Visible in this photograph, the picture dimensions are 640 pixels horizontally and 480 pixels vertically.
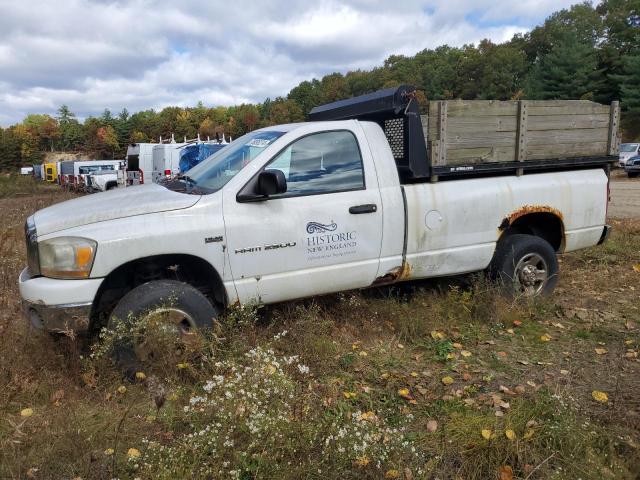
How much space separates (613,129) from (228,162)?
4223 mm

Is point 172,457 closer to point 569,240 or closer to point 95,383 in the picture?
point 95,383

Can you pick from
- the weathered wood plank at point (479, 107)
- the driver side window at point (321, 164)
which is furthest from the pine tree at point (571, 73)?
the driver side window at point (321, 164)

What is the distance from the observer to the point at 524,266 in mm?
5281

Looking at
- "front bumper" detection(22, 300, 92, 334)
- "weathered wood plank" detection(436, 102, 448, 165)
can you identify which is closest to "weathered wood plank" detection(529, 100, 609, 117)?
"weathered wood plank" detection(436, 102, 448, 165)

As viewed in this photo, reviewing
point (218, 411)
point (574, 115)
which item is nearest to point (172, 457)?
point (218, 411)

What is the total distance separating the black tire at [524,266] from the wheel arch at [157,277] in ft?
9.27

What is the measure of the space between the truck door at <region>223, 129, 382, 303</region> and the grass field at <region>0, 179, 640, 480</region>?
0.36m

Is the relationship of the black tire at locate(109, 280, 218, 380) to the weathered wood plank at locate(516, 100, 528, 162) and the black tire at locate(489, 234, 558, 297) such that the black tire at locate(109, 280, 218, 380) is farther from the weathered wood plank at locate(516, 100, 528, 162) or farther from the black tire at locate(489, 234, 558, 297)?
the weathered wood plank at locate(516, 100, 528, 162)

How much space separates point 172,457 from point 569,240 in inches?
181

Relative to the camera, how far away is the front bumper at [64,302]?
11.1 feet

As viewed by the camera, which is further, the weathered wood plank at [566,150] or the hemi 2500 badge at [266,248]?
the weathered wood plank at [566,150]

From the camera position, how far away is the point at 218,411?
9.50 ft

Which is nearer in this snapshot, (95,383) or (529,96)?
(95,383)

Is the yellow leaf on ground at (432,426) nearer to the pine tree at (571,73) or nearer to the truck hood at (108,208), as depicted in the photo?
the truck hood at (108,208)
